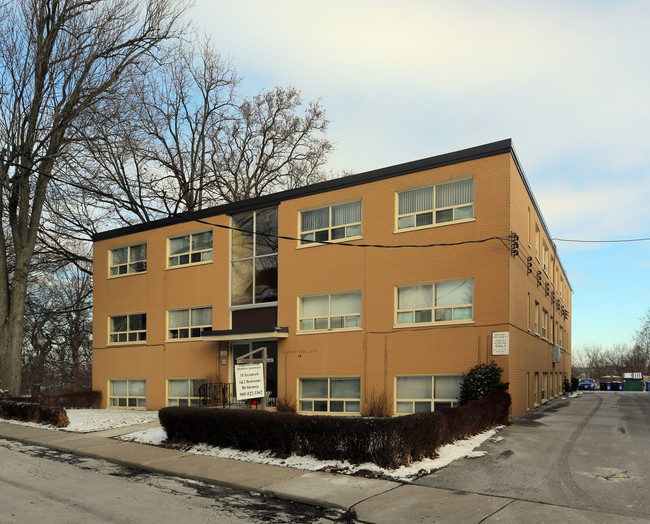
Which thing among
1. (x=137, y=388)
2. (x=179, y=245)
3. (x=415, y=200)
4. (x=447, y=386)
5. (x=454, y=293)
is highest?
(x=415, y=200)

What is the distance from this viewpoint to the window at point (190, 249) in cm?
2445

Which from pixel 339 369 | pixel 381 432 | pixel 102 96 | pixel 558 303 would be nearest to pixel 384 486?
pixel 381 432

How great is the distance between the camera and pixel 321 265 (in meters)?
20.7

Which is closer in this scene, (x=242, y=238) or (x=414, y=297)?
(x=414, y=297)

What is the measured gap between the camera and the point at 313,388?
67.7ft

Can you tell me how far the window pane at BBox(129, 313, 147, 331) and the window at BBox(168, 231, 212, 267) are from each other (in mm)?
2893

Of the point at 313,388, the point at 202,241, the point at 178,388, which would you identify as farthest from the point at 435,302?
the point at 178,388

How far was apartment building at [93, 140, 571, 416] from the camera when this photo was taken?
1750cm

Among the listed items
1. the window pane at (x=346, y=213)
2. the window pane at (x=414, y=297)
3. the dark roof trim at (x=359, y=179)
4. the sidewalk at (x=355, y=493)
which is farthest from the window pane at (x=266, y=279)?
the sidewalk at (x=355, y=493)

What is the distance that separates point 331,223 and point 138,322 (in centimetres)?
1117

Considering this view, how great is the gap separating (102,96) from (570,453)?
2263cm

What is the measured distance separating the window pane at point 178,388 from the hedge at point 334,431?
955cm

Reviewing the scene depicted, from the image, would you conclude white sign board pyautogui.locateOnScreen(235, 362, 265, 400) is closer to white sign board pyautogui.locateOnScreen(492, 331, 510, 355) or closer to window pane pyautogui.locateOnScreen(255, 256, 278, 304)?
white sign board pyautogui.locateOnScreen(492, 331, 510, 355)

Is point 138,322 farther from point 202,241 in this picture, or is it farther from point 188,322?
point 202,241
